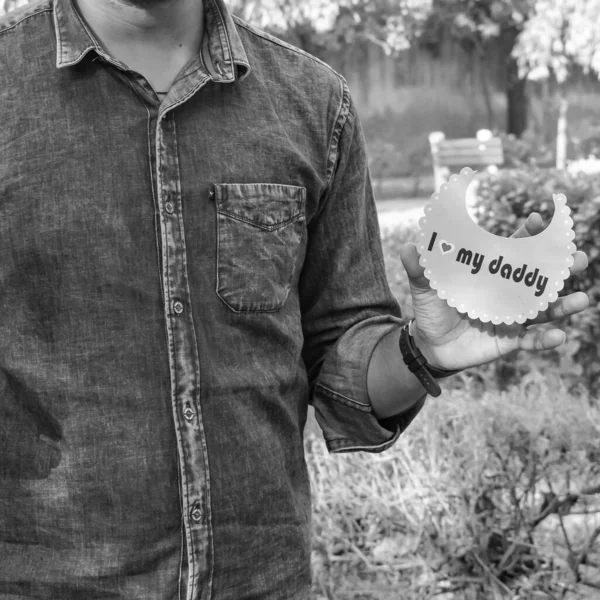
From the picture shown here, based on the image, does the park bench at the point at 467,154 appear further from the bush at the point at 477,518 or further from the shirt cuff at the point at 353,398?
the shirt cuff at the point at 353,398

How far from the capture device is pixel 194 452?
4.46ft

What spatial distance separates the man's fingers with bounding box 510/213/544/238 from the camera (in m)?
1.40

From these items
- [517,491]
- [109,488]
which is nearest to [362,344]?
[109,488]

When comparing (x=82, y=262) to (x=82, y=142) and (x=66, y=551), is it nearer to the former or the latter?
(x=82, y=142)

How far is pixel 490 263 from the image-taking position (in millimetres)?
1430

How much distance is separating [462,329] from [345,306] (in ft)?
0.80

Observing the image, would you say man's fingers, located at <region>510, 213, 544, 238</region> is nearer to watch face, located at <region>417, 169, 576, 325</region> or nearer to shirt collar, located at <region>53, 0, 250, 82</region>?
watch face, located at <region>417, 169, 576, 325</region>

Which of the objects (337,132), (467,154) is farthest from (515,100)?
(337,132)

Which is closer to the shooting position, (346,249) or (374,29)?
(346,249)

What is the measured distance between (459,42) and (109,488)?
59.0ft

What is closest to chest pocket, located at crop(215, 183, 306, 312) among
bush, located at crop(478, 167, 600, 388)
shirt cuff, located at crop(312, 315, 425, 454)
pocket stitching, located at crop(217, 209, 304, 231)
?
pocket stitching, located at crop(217, 209, 304, 231)

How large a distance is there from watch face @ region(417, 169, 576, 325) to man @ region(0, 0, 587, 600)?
29 millimetres

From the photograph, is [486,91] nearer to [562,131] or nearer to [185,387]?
[562,131]

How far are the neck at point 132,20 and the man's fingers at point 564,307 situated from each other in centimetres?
67
